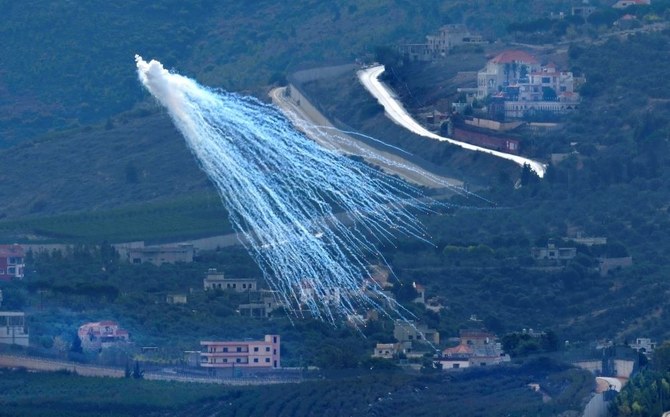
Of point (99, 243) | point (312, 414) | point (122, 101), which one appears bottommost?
point (312, 414)

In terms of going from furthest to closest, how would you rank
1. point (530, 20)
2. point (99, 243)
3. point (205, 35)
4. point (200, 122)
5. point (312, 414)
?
point (205, 35) → point (530, 20) → point (99, 243) → point (200, 122) → point (312, 414)

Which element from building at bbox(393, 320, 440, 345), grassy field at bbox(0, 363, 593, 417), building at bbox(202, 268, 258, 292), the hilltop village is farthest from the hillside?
grassy field at bbox(0, 363, 593, 417)

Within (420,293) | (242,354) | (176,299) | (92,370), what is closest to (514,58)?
(420,293)

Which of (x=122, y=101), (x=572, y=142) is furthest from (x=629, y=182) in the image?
(x=122, y=101)

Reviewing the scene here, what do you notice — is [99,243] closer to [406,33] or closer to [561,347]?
[561,347]

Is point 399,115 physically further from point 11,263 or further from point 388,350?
point 388,350

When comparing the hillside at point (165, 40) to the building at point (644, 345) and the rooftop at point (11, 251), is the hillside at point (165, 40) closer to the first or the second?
the rooftop at point (11, 251)
